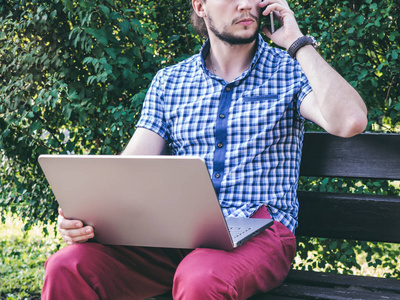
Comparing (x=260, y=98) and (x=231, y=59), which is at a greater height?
(x=231, y=59)

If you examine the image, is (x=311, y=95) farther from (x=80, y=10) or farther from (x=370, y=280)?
(x=80, y=10)

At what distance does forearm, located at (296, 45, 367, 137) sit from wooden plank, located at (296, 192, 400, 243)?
1.76 feet

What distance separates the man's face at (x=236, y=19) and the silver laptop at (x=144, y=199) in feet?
2.96

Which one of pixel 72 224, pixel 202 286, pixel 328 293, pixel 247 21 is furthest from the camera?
pixel 247 21

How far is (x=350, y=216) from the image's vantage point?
235cm

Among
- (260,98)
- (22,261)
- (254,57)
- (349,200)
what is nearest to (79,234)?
(260,98)

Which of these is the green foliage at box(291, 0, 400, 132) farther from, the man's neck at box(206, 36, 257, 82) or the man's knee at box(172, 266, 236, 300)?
the man's knee at box(172, 266, 236, 300)

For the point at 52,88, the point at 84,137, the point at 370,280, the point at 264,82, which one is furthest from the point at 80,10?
the point at 370,280

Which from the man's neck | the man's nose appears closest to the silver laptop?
the man's neck

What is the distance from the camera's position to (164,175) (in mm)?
1482

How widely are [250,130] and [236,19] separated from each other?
1.59ft

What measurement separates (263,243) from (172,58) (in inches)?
63.7

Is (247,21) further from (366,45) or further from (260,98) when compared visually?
(366,45)

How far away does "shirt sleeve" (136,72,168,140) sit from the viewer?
234 centimetres
